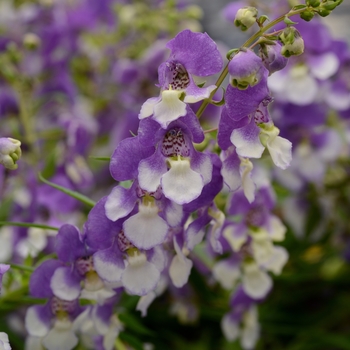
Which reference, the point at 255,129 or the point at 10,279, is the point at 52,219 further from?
the point at 255,129

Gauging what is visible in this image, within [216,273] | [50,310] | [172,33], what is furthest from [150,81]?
[50,310]

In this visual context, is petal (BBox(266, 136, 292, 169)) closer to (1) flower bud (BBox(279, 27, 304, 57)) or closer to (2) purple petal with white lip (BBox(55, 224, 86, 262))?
(1) flower bud (BBox(279, 27, 304, 57))

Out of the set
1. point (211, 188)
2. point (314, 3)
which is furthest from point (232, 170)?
point (314, 3)

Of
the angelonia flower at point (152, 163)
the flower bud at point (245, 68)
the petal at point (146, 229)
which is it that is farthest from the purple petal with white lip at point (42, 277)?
the flower bud at point (245, 68)

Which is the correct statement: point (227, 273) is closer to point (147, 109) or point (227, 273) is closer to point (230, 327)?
point (230, 327)

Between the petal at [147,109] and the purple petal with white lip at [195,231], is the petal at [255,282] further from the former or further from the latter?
the petal at [147,109]

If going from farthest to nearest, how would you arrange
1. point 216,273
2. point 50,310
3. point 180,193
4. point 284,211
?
1. point 284,211
2. point 216,273
3. point 50,310
4. point 180,193
